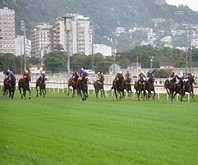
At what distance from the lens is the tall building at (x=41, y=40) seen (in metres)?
88.9

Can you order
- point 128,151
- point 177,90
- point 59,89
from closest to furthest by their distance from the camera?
point 128,151
point 177,90
point 59,89

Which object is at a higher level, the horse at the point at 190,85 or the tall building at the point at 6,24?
the tall building at the point at 6,24

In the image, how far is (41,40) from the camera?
101m

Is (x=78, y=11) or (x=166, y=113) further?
(x=78, y=11)

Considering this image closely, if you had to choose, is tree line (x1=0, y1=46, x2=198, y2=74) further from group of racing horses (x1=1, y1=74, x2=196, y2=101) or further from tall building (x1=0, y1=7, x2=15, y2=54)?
group of racing horses (x1=1, y1=74, x2=196, y2=101)

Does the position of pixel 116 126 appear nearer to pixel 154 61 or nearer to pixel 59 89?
pixel 59 89

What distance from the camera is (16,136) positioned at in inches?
426

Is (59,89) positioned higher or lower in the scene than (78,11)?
lower

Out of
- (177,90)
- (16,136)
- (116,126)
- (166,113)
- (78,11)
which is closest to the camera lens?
(16,136)

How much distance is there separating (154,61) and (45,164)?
66011mm

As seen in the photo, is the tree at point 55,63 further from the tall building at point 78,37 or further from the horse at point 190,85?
the horse at point 190,85

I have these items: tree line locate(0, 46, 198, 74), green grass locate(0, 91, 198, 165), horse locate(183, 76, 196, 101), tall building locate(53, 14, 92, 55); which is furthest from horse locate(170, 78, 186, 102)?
tall building locate(53, 14, 92, 55)

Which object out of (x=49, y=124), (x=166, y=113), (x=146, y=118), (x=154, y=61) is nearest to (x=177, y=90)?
(x=166, y=113)

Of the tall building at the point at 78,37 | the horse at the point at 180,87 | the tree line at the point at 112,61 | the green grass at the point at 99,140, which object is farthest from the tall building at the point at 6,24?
the tall building at the point at 78,37
